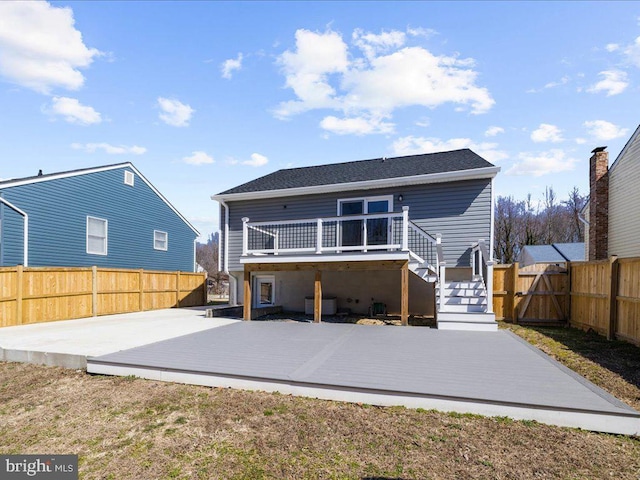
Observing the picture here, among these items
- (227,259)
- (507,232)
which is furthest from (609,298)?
(507,232)

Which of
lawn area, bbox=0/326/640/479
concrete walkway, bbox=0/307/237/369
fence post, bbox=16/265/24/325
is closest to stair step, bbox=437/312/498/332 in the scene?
lawn area, bbox=0/326/640/479

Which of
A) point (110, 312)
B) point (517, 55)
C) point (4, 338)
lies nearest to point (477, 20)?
point (517, 55)

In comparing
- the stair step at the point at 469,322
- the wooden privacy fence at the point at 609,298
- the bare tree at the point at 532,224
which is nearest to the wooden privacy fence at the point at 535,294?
the wooden privacy fence at the point at 609,298

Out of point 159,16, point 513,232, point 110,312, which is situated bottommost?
point 110,312

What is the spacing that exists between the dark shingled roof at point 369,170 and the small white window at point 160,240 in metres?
6.03

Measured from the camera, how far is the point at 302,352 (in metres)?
5.72

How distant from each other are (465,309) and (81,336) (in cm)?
886

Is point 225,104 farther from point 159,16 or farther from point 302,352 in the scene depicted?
point 302,352

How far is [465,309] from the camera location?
828 centimetres

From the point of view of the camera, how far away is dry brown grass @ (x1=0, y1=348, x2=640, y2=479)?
2.67m

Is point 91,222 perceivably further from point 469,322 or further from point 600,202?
point 600,202

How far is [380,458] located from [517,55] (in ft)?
35.8

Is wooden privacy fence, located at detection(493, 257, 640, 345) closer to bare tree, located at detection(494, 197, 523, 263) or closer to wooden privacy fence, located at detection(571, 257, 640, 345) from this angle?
wooden privacy fence, located at detection(571, 257, 640, 345)

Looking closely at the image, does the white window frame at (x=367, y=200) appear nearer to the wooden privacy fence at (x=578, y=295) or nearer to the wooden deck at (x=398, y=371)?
the wooden privacy fence at (x=578, y=295)
